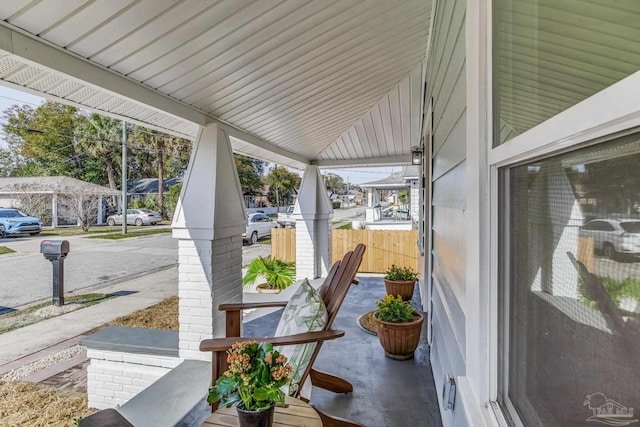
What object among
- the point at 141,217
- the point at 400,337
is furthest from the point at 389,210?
the point at 400,337

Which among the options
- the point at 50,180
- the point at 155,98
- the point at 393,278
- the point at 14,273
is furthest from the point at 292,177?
the point at 155,98

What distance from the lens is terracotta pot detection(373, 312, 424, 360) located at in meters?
3.05

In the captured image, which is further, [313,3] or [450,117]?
[313,3]

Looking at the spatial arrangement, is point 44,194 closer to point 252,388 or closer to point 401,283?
point 401,283

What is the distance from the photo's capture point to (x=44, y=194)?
12.7 metres

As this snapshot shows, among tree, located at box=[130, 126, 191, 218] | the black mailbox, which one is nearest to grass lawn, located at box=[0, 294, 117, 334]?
the black mailbox

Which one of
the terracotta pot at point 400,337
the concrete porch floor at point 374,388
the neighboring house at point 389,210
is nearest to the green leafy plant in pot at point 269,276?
the concrete porch floor at point 374,388

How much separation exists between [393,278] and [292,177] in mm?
25336

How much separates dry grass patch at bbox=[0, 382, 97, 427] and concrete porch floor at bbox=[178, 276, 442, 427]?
2.01 metres

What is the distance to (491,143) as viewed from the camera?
3.10ft

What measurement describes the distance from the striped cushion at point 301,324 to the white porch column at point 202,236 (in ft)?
4.36

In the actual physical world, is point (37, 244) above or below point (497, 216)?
below

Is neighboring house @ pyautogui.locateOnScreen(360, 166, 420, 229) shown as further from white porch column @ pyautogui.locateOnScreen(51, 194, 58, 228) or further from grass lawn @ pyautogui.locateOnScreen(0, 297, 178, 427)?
white porch column @ pyautogui.locateOnScreen(51, 194, 58, 228)

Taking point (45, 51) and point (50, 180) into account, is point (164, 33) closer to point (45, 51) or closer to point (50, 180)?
point (45, 51)
